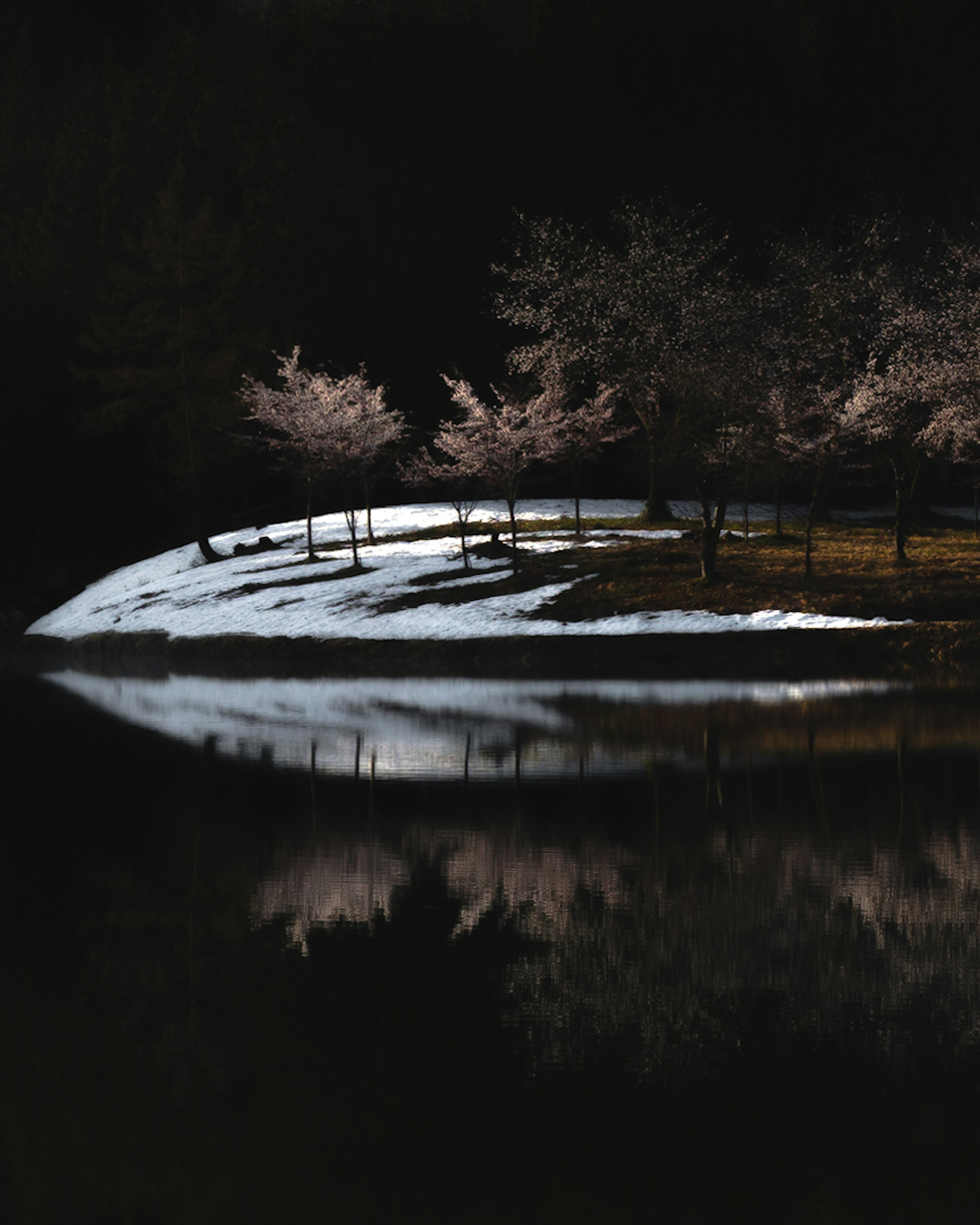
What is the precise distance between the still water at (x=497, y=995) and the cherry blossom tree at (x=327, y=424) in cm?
3318

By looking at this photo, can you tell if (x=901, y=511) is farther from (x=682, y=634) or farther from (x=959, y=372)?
(x=682, y=634)

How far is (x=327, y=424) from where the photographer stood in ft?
160

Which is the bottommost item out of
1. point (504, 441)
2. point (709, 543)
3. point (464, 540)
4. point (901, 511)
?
point (464, 540)

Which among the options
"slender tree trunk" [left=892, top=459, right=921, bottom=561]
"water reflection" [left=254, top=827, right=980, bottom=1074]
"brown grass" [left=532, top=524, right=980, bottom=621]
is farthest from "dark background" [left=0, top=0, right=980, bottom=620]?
"water reflection" [left=254, top=827, right=980, bottom=1074]

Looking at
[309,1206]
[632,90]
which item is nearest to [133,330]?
[632,90]

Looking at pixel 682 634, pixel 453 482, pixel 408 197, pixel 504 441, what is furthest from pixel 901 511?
pixel 408 197

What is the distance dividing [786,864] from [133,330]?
50767 mm

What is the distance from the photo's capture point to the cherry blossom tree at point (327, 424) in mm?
48906

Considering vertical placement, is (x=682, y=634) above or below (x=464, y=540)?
below

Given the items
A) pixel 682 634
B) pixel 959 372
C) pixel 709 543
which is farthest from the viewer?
pixel 959 372

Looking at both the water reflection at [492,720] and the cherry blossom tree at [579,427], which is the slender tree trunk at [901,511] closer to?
the cherry blossom tree at [579,427]

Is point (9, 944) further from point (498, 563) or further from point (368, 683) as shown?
point (498, 563)

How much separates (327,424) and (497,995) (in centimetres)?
4224

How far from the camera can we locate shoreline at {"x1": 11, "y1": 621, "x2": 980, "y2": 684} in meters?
31.7
